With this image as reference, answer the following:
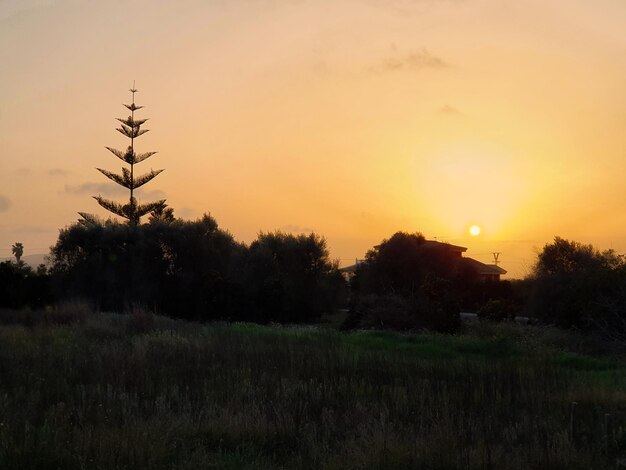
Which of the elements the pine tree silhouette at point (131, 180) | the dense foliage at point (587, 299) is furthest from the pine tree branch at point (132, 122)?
the dense foliage at point (587, 299)

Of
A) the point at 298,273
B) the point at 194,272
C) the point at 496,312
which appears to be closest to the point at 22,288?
the point at 194,272

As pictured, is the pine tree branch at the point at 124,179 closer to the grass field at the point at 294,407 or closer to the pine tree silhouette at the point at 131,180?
the pine tree silhouette at the point at 131,180

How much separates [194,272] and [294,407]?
89.5 ft

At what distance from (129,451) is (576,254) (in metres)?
36.5

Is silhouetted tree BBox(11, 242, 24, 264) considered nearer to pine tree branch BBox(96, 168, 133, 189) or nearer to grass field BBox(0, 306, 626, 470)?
pine tree branch BBox(96, 168, 133, 189)

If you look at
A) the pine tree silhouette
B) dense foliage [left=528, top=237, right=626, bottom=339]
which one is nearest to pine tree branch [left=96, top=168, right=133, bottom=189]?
the pine tree silhouette

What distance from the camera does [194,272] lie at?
3528 cm

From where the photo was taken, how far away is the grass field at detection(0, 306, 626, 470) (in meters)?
6.30

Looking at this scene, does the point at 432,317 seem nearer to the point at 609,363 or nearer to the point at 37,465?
the point at 609,363

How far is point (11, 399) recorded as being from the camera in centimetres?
877

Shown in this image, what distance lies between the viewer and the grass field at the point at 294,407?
20.7 feet

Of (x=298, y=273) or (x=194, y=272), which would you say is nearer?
(x=194, y=272)

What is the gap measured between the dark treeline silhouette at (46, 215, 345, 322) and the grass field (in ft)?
51.6

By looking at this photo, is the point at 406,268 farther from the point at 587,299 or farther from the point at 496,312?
the point at 587,299
